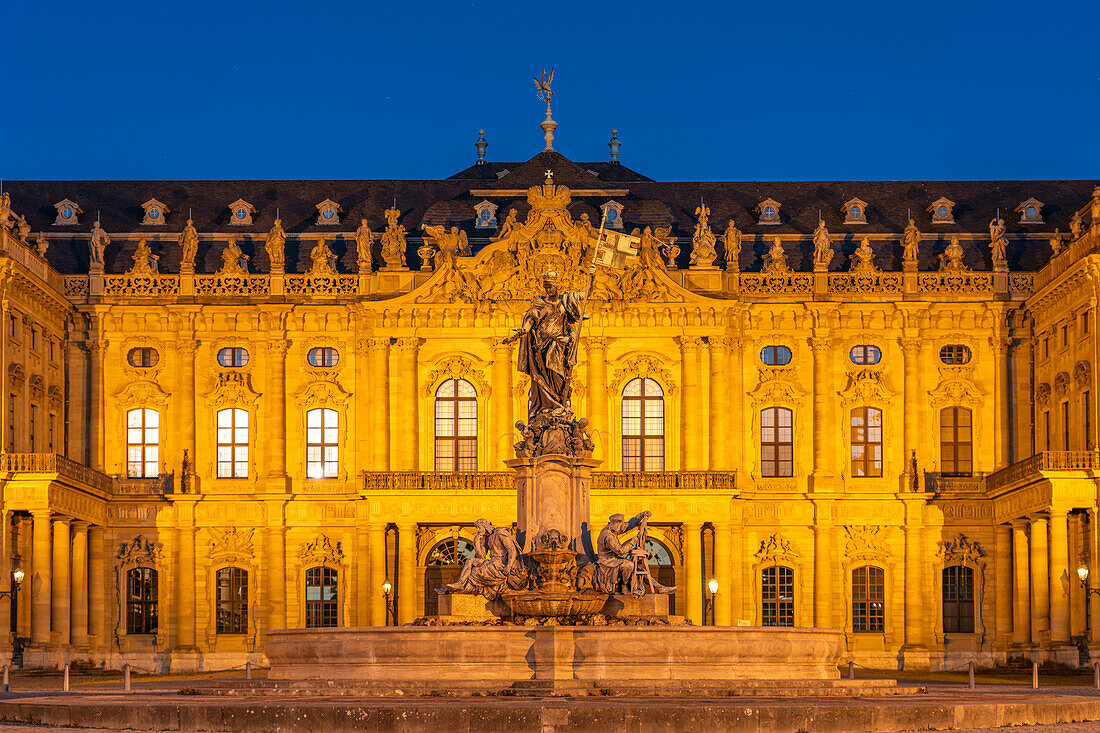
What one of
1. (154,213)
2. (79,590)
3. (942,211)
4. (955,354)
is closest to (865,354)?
(955,354)

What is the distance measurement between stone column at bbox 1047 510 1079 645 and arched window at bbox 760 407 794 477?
404 inches


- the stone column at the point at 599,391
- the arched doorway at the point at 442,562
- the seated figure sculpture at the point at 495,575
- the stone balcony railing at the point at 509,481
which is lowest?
the arched doorway at the point at 442,562

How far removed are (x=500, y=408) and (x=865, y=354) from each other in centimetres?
1275

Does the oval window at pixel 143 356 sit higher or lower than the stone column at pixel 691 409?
higher

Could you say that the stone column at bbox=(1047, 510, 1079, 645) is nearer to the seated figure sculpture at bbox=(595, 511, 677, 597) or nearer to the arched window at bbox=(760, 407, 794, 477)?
the arched window at bbox=(760, 407, 794, 477)

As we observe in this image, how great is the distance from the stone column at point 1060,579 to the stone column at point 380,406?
2156 cm

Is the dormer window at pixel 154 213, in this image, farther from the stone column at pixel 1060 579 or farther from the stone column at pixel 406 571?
the stone column at pixel 1060 579

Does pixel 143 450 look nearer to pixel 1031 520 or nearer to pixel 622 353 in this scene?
pixel 622 353

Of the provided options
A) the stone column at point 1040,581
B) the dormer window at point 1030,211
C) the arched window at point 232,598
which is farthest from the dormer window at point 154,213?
the stone column at point 1040,581

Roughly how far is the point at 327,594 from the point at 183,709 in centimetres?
3849

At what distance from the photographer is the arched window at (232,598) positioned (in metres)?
64.1

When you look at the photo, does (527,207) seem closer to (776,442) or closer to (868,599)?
(776,442)

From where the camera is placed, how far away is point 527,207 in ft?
219

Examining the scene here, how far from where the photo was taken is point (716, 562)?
203 feet
